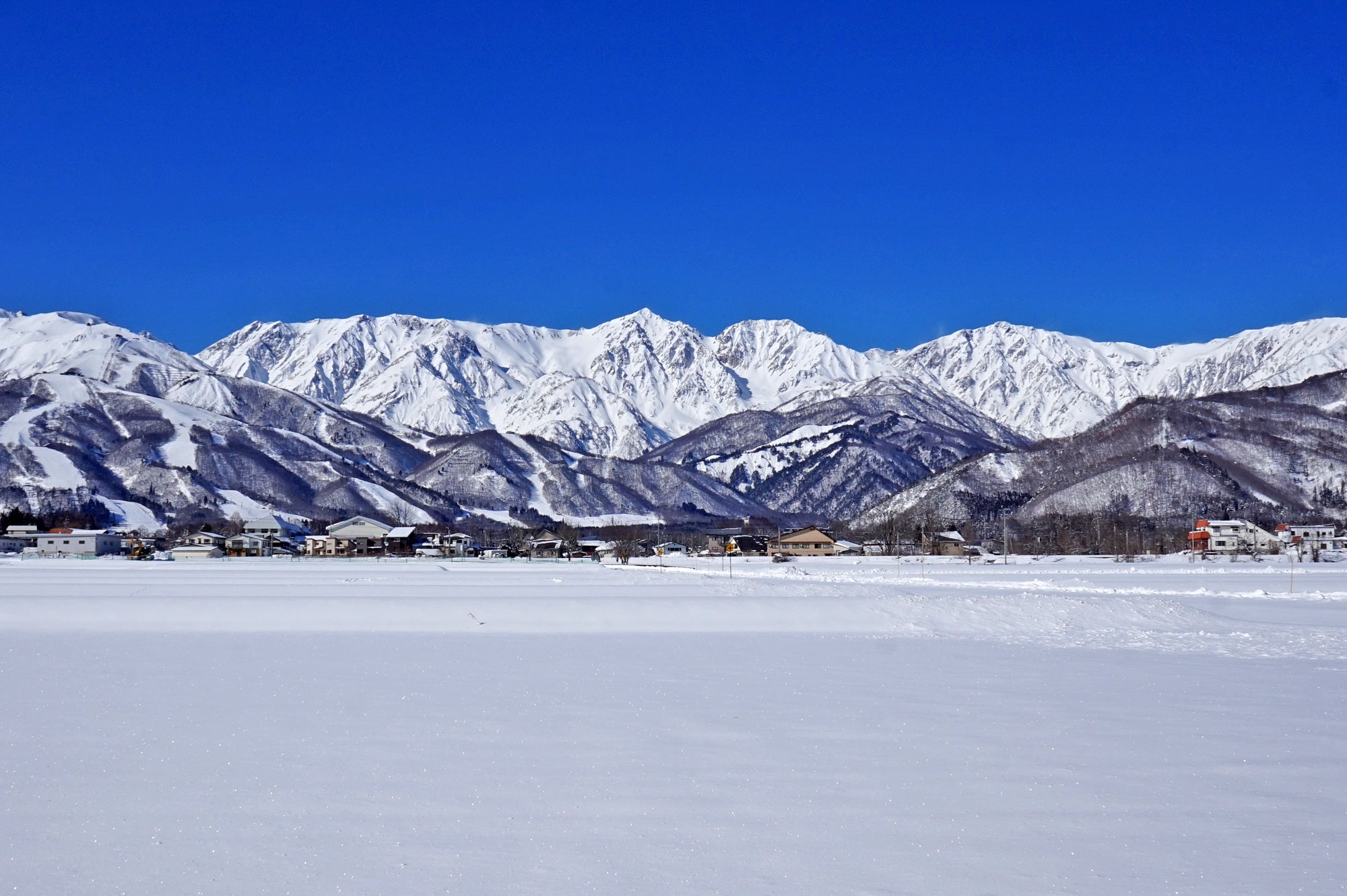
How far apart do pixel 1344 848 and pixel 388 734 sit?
984cm

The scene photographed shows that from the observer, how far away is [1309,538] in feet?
376

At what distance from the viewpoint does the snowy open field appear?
8453 mm

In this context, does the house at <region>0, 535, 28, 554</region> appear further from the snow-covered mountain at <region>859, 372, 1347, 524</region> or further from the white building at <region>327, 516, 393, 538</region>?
the snow-covered mountain at <region>859, 372, 1347, 524</region>

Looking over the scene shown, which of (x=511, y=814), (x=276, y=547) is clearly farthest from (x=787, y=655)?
(x=276, y=547)

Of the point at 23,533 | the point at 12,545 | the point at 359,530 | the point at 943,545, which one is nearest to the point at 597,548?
the point at 359,530

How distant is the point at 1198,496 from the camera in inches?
6043

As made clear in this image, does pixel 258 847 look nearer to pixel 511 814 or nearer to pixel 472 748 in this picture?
pixel 511 814

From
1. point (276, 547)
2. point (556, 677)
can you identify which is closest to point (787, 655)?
point (556, 677)

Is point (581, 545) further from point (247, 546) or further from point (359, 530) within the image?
point (247, 546)

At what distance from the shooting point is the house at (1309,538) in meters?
108

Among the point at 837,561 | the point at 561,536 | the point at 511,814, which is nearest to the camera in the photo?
the point at 511,814

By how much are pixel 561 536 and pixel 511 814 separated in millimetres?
159372

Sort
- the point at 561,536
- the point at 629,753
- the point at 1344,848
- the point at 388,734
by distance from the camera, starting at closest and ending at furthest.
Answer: the point at 1344,848 < the point at 629,753 < the point at 388,734 < the point at 561,536

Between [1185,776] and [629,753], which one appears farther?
[629,753]
